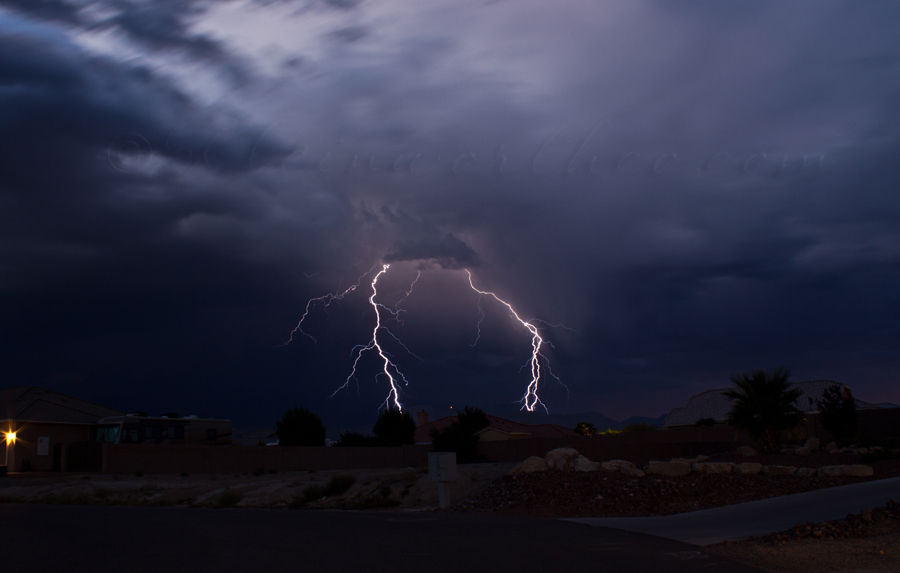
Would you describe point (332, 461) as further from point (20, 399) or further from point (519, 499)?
point (519, 499)

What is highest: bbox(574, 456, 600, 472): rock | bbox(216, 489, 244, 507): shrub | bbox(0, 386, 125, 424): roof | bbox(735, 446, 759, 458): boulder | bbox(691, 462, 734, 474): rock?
bbox(0, 386, 125, 424): roof

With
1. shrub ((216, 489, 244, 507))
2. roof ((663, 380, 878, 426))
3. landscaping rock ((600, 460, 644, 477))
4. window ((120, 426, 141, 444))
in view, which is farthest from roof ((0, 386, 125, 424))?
roof ((663, 380, 878, 426))

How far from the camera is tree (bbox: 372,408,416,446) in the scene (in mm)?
49344

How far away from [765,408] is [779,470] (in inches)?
312

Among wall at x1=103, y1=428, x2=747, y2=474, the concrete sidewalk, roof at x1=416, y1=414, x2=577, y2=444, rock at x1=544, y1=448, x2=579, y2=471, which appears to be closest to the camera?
the concrete sidewalk

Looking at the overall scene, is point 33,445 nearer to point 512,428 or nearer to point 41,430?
point 41,430

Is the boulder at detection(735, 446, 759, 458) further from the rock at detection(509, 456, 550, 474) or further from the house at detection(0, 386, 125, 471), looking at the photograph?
the house at detection(0, 386, 125, 471)

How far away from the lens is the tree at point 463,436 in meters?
36.1

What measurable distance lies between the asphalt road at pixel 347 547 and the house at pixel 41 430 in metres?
27.1

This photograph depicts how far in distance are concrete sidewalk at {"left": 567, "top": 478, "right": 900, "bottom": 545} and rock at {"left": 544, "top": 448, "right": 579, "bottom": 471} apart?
5.20 meters

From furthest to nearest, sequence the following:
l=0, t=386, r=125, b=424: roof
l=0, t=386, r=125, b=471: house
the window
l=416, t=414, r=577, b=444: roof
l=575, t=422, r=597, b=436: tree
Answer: l=416, t=414, r=577, b=444: roof
l=575, t=422, r=597, b=436: tree
l=0, t=386, r=125, b=424: roof
the window
l=0, t=386, r=125, b=471: house

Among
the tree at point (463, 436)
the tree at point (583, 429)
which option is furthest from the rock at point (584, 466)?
the tree at point (583, 429)

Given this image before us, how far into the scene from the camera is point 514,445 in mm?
36969

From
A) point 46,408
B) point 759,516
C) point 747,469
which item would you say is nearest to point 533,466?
point 747,469
